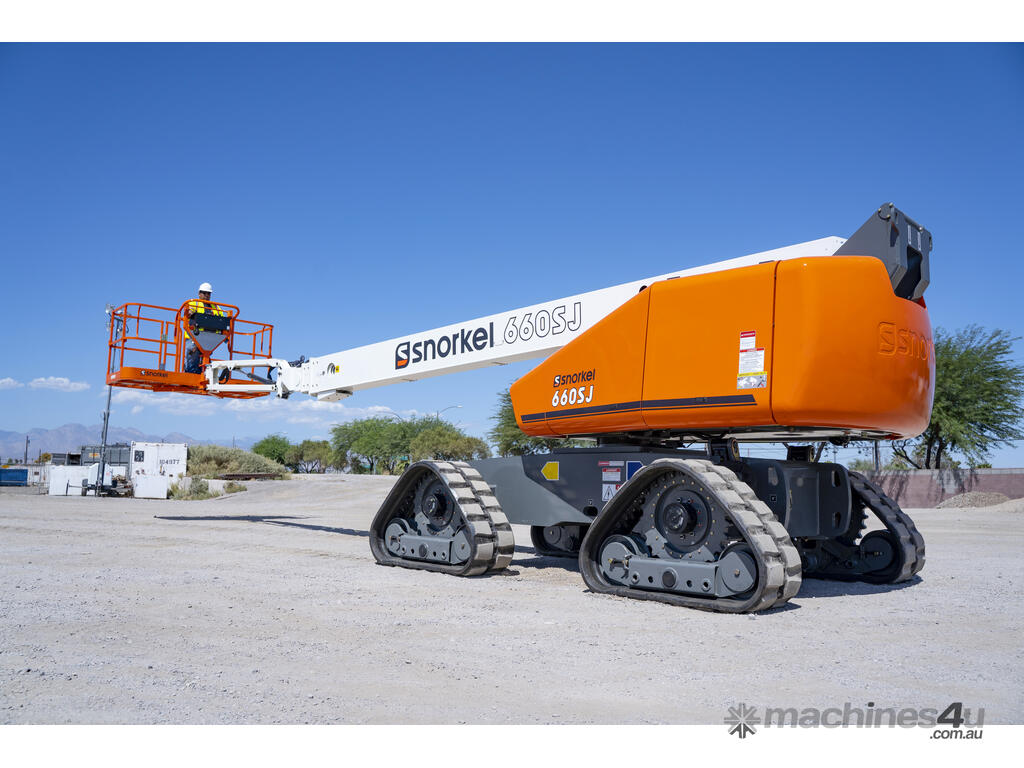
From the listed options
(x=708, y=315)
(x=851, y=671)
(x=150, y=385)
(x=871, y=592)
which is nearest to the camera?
(x=851, y=671)

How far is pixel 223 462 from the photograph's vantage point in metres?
43.7

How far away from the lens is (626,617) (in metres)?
6.28

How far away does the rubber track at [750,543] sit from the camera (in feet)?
20.1

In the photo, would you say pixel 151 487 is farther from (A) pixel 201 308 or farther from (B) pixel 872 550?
(B) pixel 872 550

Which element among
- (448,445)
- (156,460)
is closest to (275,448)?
(448,445)

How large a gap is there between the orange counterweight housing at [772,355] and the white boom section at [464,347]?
613 mm

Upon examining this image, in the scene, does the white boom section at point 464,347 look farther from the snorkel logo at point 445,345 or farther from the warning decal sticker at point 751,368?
the warning decal sticker at point 751,368

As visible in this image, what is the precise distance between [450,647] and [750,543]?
2533 mm

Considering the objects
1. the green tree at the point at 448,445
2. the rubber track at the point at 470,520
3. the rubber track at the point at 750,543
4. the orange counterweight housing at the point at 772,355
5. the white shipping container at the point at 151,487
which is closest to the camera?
the rubber track at the point at 750,543

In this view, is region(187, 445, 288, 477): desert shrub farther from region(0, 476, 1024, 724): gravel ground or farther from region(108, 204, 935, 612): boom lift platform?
region(108, 204, 935, 612): boom lift platform

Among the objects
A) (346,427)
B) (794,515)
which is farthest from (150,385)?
(346,427)

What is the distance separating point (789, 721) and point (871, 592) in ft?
15.6

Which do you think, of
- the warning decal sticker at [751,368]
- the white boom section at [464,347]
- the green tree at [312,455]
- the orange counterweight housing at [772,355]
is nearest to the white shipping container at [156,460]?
the white boom section at [464,347]
